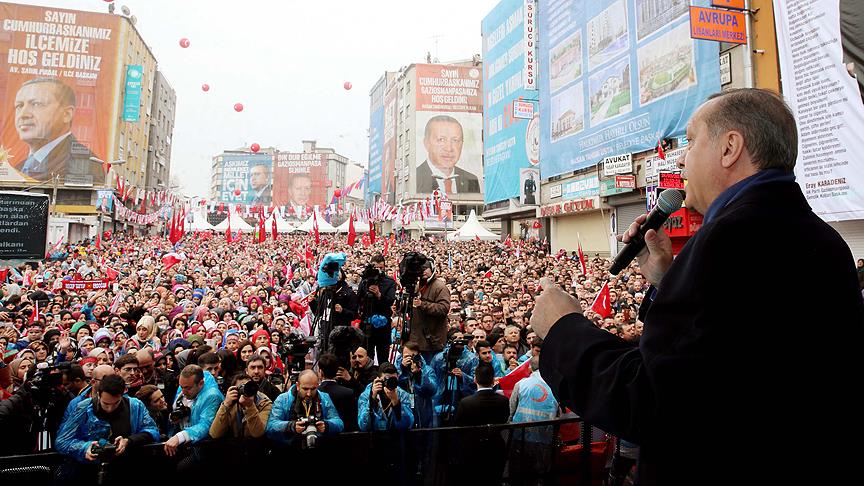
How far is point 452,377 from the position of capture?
18.2 ft

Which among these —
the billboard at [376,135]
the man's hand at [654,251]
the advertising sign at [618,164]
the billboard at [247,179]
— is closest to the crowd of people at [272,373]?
the man's hand at [654,251]

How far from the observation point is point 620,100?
82.8 feet

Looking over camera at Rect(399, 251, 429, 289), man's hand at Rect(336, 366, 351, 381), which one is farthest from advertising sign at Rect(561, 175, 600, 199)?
man's hand at Rect(336, 366, 351, 381)

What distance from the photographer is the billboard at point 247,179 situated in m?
119

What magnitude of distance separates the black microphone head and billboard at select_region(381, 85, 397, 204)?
76172 millimetres

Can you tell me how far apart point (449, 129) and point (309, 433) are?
66.2 metres

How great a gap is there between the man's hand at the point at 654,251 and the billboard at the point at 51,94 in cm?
5600

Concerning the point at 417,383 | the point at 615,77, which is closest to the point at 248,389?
the point at 417,383

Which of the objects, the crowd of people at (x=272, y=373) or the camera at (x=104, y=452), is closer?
the camera at (x=104, y=452)

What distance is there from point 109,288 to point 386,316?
41.7 ft

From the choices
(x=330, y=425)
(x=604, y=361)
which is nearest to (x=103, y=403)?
(x=330, y=425)

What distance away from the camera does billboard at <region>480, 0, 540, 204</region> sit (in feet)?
128

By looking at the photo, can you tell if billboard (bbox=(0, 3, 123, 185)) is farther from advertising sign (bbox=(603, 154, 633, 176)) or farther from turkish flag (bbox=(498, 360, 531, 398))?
turkish flag (bbox=(498, 360, 531, 398))

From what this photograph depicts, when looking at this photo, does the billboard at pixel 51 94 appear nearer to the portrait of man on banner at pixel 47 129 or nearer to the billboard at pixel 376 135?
the portrait of man on banner at pixel 47 129
